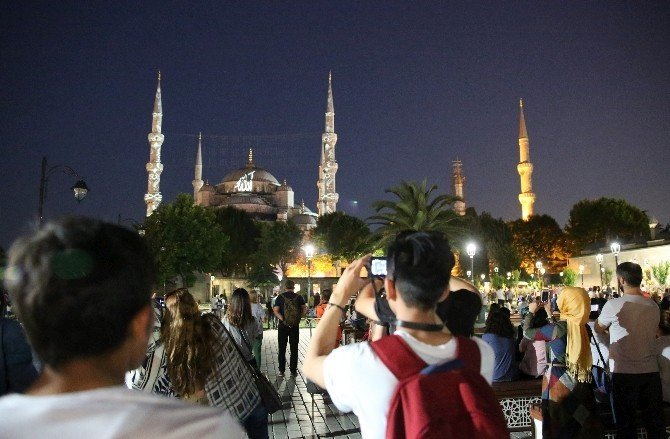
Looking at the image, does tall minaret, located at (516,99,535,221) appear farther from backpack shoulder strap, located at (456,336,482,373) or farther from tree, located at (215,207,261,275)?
backpack shoulder strap, located at (456,336,482,373)

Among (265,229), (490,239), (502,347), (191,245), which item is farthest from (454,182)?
(502,347)

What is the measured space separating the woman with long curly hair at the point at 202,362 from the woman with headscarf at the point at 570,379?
2.32 metres

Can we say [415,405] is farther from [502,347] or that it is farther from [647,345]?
[502,347]

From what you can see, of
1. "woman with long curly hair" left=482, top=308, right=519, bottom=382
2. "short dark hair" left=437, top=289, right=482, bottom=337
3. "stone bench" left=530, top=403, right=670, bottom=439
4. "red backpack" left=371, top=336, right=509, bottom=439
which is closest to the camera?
"red backpack" left=371, top=336, right=509, bottom=439

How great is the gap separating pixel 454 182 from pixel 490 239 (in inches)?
1882

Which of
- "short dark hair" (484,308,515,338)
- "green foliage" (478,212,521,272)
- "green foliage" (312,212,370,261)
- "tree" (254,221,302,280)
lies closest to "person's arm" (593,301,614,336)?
"short dark hair" (484,308,515,338)

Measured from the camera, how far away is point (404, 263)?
82.2 inches

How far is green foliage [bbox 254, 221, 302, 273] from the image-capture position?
57844 millimetres

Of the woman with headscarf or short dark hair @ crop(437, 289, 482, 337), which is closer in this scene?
short dark hair @ crop(437, 289, 482, 337)

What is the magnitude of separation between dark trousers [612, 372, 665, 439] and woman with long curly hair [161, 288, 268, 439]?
3113 mm

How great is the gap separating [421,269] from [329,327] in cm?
45

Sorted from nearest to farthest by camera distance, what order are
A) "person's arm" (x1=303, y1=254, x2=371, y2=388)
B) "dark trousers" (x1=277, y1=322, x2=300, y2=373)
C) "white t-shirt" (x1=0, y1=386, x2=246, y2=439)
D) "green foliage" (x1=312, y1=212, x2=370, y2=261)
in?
1. "white t-shirt" (x1=0, y1=386, x2=246, y2=439)
2. "person's arm" (x1=303, y1=254, x2=371, y2=388)
3. "dark trousers" (x1=277, y1=322, x2=300, y2=373)
4. "green foliage" (x1=312, y1=212, x2=370, y2=261)

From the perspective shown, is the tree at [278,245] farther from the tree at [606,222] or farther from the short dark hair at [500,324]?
the short dark hair at [500,324]

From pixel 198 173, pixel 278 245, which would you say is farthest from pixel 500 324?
pixel 198 173
